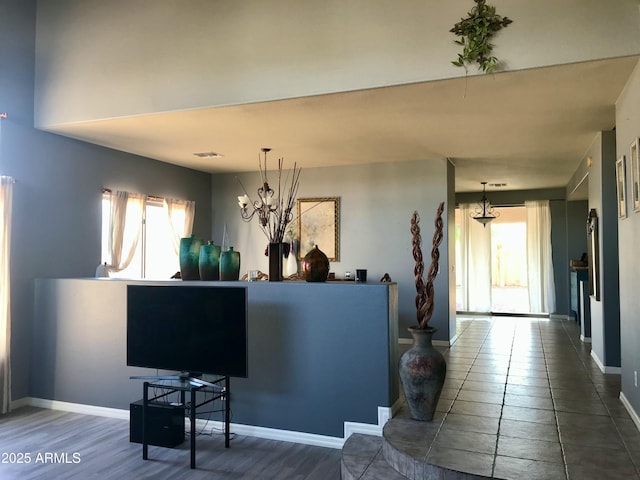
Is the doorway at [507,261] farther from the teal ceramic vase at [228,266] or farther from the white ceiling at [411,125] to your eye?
the teal ceramic vase at [228,266]

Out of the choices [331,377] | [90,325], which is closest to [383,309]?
[331,377]

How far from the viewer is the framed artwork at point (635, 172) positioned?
3385 millimetres

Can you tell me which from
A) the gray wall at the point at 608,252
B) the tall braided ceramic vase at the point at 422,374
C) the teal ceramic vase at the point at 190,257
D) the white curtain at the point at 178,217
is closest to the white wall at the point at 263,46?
the teal ceramic vase at the point at 190,257

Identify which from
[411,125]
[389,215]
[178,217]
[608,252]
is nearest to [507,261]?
[389,215]

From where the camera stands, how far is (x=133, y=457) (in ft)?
11.6

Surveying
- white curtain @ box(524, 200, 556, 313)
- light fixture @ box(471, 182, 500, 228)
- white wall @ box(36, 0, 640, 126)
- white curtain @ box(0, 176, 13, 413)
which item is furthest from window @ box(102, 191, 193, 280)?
white curtain @ box(524, 200, 556, 313)

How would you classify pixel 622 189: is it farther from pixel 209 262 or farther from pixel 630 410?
pixel 209 262

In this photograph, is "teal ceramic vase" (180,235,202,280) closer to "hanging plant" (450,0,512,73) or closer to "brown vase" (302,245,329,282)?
"brown vase" (302,245,329,282)

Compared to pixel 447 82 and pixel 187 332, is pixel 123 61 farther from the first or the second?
pixel 447 82

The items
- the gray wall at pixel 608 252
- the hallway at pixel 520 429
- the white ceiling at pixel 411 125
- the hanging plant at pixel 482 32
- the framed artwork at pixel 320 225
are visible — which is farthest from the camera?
the framed artwork at pixel 320 225

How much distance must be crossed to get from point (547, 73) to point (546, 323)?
22.2ft

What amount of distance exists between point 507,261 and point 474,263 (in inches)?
43.6

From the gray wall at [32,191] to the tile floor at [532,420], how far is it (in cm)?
389

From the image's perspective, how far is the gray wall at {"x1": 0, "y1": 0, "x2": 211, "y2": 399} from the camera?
4781 millimetres
